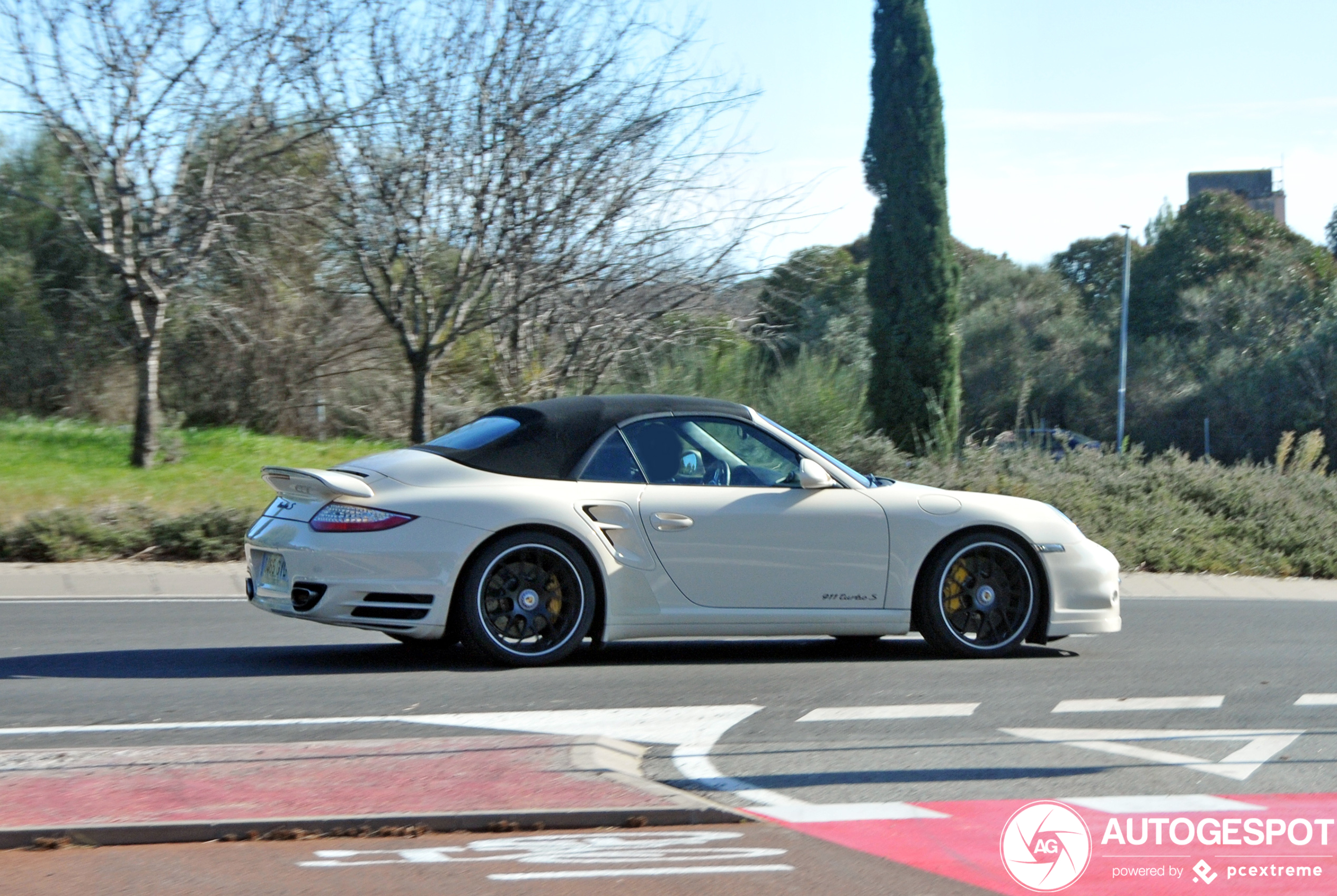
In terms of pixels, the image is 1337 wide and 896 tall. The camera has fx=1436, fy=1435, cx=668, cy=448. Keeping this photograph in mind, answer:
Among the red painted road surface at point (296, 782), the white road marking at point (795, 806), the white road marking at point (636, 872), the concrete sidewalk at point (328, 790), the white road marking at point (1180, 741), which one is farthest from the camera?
the white road marking at point (1180, 741)

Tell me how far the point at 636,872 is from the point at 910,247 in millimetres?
22037

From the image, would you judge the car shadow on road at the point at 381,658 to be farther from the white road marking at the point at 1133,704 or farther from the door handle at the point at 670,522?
the white road marking at the point at 1133,704

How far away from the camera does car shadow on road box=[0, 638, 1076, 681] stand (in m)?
7.56

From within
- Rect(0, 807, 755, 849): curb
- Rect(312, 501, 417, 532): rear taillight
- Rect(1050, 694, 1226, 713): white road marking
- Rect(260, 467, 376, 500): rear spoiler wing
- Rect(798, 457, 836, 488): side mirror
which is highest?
Rect(798, 457, 836, 488): side mirror

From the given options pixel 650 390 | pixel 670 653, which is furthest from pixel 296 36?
pixel 670 653

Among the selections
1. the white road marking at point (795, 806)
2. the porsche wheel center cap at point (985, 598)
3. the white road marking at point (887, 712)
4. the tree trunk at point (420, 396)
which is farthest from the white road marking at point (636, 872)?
the tree trunk at point (420, 396)

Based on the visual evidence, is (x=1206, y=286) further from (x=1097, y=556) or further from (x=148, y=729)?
(x=148, y=729)

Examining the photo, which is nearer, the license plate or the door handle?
the license plate

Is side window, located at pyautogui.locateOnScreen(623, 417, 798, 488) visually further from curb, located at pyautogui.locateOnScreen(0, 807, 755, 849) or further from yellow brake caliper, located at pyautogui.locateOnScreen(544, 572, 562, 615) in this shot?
curb, located at pyautogui.locateOnScreen(0, 807, 755, 849)

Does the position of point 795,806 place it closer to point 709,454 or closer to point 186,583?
point 709,454

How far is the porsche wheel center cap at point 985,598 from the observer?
8148mm

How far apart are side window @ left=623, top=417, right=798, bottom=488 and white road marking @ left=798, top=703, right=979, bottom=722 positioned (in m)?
1.57

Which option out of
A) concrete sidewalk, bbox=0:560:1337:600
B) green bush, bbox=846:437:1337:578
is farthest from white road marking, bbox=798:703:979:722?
green bush, bbox=846:437:1337:578

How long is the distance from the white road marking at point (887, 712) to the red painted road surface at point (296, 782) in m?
1.35
